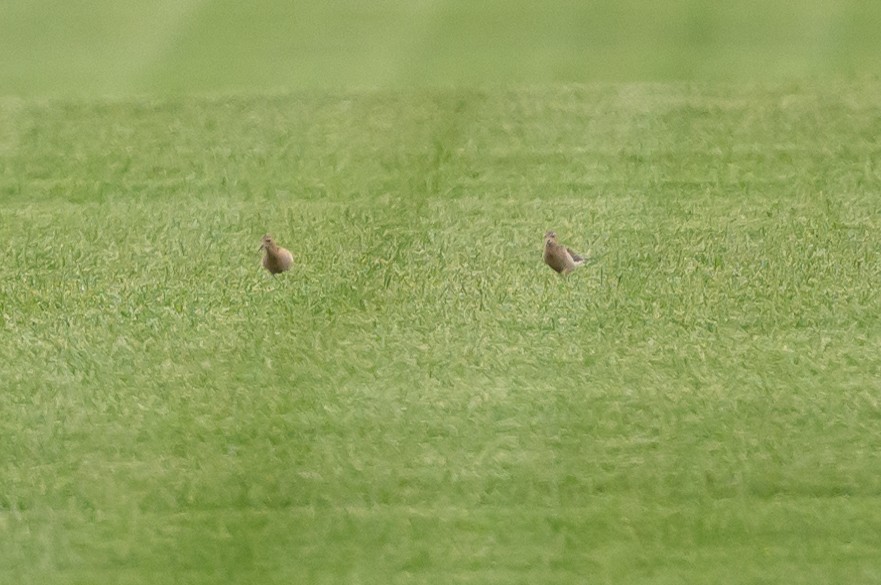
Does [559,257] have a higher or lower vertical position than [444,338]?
higher

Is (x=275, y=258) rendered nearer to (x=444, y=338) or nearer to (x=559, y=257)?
(x=444, y=338)

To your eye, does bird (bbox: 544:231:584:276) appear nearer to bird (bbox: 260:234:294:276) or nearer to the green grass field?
the green grass field

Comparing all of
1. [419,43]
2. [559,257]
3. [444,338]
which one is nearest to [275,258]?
[444,338]

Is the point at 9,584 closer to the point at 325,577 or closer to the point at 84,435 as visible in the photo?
the point at 84,435

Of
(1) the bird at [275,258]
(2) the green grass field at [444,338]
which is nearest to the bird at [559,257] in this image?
(2) the green grass field at [444,338]

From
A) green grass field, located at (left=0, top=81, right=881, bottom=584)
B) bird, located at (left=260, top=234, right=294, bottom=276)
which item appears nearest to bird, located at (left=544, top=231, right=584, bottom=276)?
green grass field, located at (left=0, top=81, right=881, bottom=584)

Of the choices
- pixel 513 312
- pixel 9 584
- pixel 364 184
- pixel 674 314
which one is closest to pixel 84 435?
pixel 9 584
